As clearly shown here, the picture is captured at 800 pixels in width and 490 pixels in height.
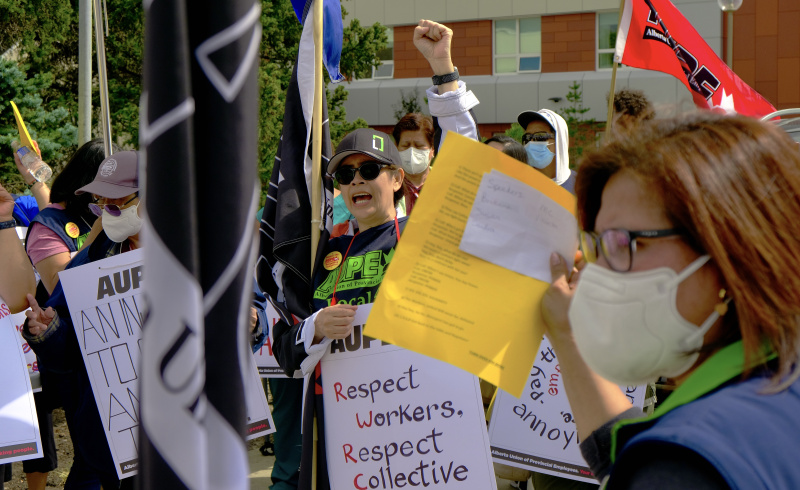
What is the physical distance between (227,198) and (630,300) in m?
0.79

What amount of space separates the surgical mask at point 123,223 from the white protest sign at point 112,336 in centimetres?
14

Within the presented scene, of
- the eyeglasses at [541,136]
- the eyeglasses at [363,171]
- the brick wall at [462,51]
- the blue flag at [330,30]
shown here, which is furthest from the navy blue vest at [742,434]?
the brick wall at [462,51]

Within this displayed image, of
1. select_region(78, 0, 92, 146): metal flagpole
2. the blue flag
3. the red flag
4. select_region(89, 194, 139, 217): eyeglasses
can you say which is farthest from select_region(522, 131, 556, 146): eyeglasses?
select_region(78, 0, 92, 146): metal flagpole

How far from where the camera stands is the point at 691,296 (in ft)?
4.42

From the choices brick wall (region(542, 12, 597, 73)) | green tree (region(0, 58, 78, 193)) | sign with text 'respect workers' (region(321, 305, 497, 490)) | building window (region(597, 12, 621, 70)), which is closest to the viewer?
sign with text 'respect workers' (region(321, 305, 497, 490))

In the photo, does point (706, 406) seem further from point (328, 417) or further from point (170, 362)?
point (328, 417)

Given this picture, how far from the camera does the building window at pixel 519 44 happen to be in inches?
1023

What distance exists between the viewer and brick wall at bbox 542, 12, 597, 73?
25.0m

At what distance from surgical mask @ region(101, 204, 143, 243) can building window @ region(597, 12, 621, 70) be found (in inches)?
909

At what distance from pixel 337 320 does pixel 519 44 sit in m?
24.4

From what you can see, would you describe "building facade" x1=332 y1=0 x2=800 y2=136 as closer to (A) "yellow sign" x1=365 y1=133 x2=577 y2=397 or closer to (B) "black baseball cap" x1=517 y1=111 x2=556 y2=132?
(B) "black baseball cap" x1=517 y1=111 x2=556 y2=132

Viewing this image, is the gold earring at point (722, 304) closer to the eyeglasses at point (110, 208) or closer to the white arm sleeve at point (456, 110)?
the white arm sleeve at point (456, 110)

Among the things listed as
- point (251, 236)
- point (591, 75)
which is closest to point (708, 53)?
point (251, 236)

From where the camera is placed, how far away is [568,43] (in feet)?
83.3
